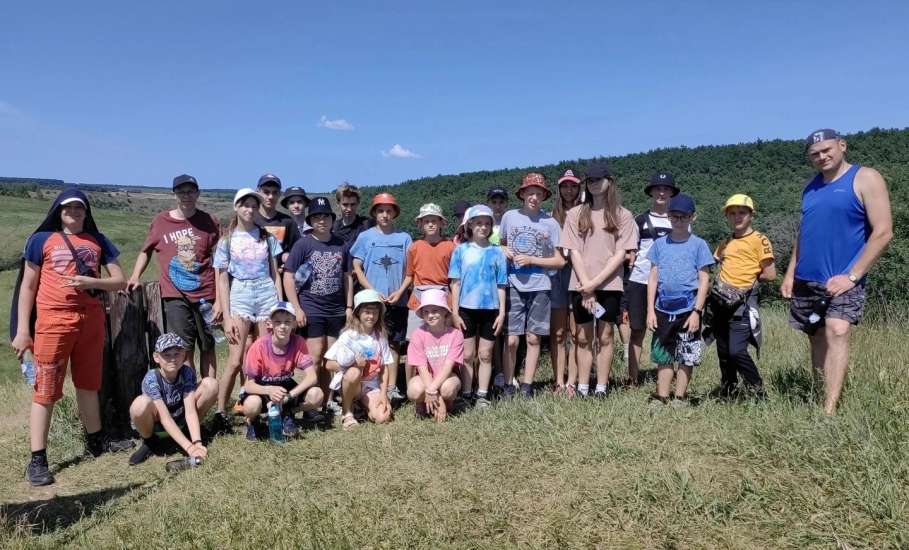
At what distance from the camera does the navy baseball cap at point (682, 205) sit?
186 inches

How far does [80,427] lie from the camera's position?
5273mm

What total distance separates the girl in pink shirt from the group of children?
1cm

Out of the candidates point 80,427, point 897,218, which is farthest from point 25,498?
point 897,218

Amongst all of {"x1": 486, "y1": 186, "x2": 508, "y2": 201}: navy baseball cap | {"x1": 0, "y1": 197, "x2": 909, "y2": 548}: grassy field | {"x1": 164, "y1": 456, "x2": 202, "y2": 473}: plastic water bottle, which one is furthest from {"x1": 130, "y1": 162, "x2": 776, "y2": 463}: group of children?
{"x1": 486, "y1": 186, "x2": 508, "y2": 201}: navy baseball cap

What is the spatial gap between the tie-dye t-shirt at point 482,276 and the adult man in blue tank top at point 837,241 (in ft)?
7.68

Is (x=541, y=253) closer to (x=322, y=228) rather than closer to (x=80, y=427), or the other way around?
(x=322, y=228)

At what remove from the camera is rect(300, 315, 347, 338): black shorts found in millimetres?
5473

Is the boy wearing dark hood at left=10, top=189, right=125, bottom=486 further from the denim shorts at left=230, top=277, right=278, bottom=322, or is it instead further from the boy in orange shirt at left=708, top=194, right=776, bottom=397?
the boy in orange shirt at left=708, top=194, right=776, bottom=397

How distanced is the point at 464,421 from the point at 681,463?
182 centimetres

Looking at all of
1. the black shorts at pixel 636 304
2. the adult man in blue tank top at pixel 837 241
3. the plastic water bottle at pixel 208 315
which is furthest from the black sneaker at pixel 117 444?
the adult man in blue tank top at pixel 837 241

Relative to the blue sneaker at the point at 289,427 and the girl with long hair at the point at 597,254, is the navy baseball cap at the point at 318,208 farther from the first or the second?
the girl with long hair at the point at 597,254

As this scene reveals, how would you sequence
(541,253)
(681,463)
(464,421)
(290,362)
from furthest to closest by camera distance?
(541,253) → (290,362) → (464,421) → (681,463)

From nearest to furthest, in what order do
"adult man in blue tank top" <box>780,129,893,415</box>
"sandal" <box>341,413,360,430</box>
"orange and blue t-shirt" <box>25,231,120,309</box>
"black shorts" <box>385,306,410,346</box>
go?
"adult man in blue tank top" <box>780,129,893,415</box> < "orange and blue t-shirt" <box>25,231,120,309</box> < "sandal" <box>341,413,360,430</box> < "black shorts" <box>385,306,410,346</box>

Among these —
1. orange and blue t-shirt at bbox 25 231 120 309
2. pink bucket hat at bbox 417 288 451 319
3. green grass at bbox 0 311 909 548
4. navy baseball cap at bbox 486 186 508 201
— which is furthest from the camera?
navy baseball cap at bbox 486 186 508 201
